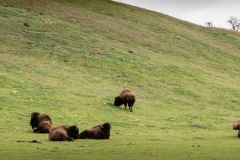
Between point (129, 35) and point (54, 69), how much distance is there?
18.8 metres

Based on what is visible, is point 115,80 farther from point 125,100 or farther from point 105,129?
point 105,129

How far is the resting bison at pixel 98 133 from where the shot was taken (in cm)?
2108

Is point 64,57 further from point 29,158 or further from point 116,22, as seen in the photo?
point 29,158

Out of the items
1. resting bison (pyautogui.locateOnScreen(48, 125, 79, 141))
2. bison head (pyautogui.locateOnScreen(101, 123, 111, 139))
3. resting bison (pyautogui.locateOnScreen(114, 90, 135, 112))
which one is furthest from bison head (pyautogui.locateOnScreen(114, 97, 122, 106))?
resting bison (pyautogui.locateOnScreen(48, 125, 79, 141))

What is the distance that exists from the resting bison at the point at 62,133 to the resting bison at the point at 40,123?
8.17ft

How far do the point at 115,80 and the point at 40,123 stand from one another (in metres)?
16.6

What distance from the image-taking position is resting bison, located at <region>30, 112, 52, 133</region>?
22.4 m

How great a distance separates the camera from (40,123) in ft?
74.1

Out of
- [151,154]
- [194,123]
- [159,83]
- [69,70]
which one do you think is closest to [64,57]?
[69,70]

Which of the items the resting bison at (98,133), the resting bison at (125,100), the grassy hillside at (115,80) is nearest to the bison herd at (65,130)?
the resting bison at (98,133)

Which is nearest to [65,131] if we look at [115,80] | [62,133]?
[62,133]

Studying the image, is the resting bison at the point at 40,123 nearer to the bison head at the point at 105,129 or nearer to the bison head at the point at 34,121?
the bison head at the point at 34,121

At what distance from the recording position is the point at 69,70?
39.0 meters

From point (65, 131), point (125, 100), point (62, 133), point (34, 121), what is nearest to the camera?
point (62, 133)
